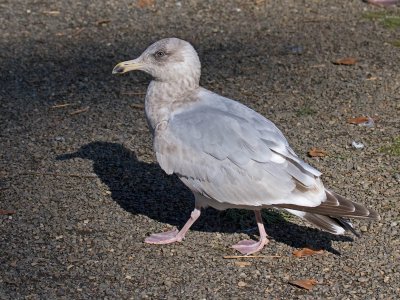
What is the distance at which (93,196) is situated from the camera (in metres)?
5.51

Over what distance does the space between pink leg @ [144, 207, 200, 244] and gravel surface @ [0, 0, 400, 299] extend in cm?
5

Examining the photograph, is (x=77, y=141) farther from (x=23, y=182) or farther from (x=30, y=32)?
(x=30, y=32)

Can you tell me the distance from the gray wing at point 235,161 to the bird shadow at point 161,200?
1.50 ft

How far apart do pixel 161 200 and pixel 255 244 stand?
83cm

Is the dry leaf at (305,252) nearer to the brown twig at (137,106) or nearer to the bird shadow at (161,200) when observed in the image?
the bird shadow at (161,200)

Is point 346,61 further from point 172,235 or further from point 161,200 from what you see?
point 172,235

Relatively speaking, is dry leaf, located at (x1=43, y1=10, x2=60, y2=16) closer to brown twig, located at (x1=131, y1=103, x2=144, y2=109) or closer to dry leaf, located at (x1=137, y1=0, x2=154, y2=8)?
dry leaf, located at (x1=137, y1=0, x2=154, y2=8)

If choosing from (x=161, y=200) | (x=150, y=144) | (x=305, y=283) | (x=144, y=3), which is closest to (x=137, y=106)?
(x=150, y=144)

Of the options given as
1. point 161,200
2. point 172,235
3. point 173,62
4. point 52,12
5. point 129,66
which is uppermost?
point 173,62

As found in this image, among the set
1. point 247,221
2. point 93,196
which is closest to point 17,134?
point 93,196

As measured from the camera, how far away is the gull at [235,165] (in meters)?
4.71

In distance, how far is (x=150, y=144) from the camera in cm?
624

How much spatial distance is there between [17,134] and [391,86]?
3.04 m

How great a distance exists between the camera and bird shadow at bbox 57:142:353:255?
516cm
